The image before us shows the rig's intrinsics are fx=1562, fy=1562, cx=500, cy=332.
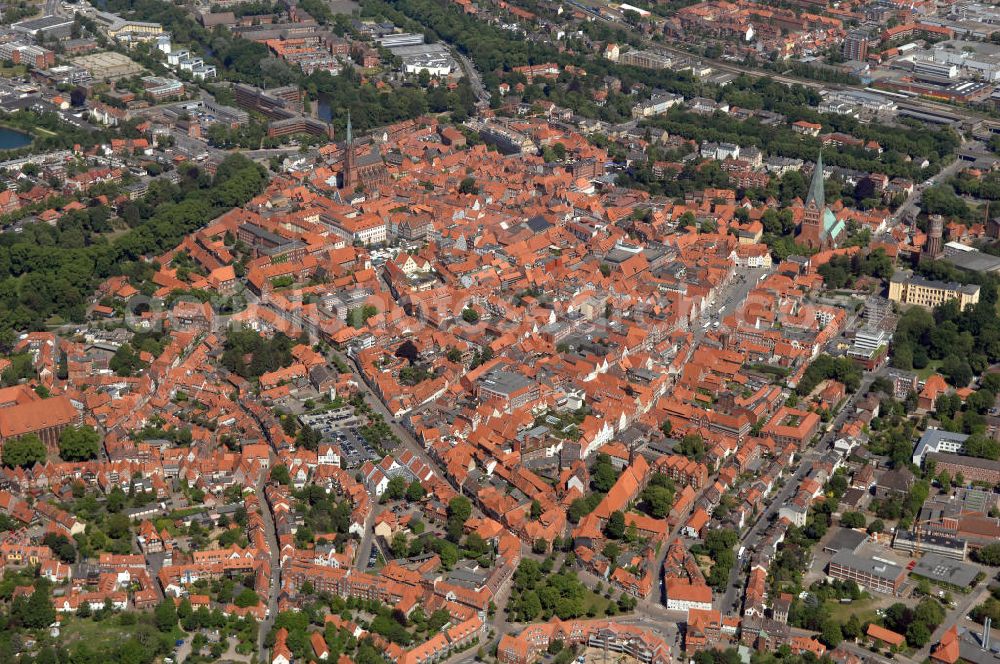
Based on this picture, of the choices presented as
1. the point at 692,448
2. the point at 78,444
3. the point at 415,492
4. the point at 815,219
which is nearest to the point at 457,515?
the point at 415,492

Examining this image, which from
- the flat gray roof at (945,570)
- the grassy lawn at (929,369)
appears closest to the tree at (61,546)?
the flat gray roof at (945,570)

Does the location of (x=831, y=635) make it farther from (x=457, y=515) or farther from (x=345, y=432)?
(x=345, y=432)

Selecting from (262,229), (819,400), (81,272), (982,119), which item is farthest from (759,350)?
(982,119)

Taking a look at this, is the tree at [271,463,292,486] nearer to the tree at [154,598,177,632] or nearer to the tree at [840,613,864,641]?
the tree at [154,598,177,632]

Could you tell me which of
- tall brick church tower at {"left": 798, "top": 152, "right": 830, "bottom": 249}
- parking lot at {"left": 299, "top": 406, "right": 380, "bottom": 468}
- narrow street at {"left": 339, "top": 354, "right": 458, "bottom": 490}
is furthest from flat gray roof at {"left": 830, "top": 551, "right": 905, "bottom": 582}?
tall brick church tower at {"left": 798, "top": 152, "right": 830, "bottom": 249}

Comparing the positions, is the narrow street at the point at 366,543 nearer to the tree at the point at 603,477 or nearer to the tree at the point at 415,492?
the tree at the point at 415,492

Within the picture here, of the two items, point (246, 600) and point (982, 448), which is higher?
point (982, 448)
